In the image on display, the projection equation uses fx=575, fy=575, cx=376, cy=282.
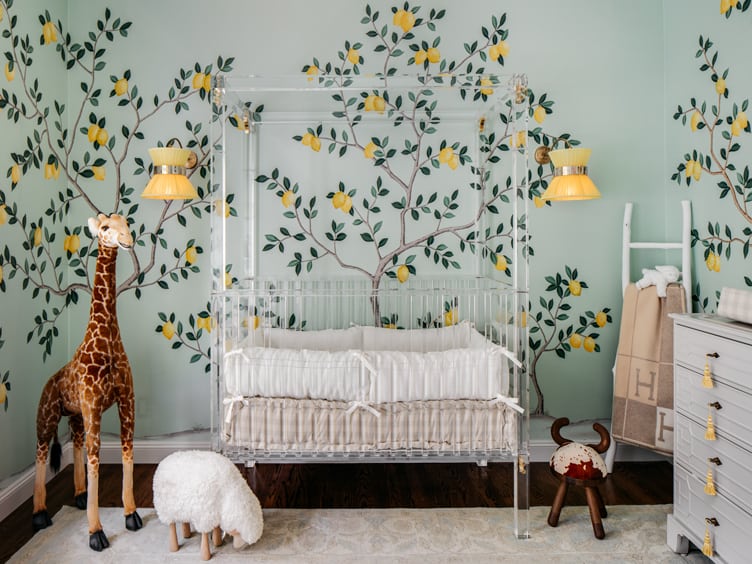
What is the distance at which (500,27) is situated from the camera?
3.17 m

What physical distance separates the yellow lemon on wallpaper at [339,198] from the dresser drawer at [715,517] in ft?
6.74

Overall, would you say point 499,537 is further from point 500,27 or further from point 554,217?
point 500,27

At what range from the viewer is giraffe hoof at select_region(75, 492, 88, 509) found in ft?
8.63

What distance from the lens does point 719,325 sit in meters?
2.00

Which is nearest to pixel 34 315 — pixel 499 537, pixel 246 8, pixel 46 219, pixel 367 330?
pixel 46 219

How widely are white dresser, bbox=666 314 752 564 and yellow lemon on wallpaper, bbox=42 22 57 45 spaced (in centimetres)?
328

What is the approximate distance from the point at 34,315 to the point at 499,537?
2459 mm

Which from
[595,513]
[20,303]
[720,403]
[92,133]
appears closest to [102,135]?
[92,133]

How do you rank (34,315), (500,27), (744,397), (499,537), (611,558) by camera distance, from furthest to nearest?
(500,27) → (34,315) → (499,537) → (611,558) → (744,397)

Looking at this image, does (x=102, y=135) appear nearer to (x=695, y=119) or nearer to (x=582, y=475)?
(x=582, y=475)

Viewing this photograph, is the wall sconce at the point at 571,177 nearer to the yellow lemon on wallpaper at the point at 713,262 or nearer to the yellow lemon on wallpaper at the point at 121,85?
the yellow lemon on wallpaper at the point at 713,262

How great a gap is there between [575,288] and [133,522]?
2510 millimetres

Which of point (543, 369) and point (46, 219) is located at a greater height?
point (46, 219)

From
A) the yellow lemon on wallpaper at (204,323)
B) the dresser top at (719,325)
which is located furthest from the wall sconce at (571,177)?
the yellow lemon on wallpaper at (204,323)
